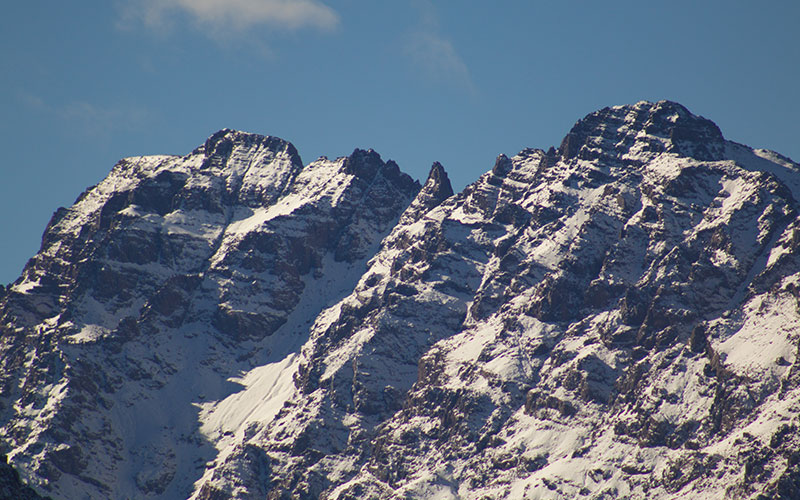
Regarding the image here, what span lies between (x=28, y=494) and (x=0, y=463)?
366cm

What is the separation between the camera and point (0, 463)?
123000 mm

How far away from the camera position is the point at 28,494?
403ft
